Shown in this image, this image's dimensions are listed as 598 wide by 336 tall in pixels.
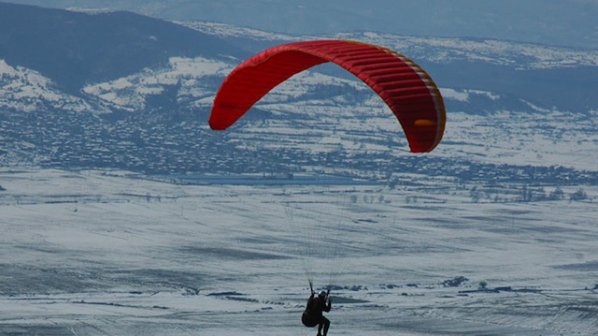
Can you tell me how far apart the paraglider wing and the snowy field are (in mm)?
21209

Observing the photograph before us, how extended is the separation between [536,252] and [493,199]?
5787 centimetres

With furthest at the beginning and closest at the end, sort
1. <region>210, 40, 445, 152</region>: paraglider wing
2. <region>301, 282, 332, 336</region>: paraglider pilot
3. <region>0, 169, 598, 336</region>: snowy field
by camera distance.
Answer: <region>0, 169, 598, 336</region>: snowy field
<region>210, 40, 445, 152</region>: paraglider wing
<region>301, 282, 332, 336</region>: paraglider pilot

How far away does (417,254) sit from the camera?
121 meters

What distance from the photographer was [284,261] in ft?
372

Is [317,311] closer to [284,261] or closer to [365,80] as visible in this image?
[365,80]

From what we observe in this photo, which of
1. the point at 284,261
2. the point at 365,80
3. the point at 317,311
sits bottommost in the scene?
the point at 284,261

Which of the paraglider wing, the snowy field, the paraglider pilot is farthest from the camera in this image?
the snowy field

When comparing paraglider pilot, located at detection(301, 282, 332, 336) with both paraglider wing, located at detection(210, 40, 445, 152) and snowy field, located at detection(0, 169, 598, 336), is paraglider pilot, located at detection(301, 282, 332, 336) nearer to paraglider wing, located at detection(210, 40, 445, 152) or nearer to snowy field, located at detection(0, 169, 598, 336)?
paraglider wing, located at detection(210, 40, 445, 152)

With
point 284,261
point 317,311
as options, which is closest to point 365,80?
point 317,311

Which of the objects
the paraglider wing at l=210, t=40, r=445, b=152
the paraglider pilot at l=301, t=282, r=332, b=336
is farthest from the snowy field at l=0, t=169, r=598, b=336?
the paraglider pilot at l=301, t=282, r=332, b=336

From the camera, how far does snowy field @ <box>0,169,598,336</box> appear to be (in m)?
85.9

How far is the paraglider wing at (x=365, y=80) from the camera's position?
1480 inches

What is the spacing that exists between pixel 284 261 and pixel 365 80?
7517cm

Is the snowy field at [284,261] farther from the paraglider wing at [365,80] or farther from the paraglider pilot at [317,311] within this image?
the paraglider pilot at [317,311]
